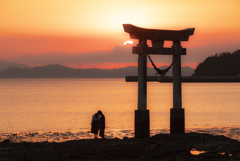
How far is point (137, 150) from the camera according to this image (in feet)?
40.7

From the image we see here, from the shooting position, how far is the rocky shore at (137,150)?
11.4 m

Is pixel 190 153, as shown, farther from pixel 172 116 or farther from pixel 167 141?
pixel 172 116

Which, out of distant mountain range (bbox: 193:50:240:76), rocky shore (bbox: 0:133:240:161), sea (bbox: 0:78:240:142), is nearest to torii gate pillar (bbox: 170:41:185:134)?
rocky shore (bbox: 0:133:240:161)

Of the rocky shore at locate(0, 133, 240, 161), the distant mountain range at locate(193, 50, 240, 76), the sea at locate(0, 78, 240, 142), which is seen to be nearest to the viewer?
the rocky shore at locate(0, 133, 240, 161)

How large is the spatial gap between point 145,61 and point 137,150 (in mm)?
5576

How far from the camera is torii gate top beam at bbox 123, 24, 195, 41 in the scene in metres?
16.2

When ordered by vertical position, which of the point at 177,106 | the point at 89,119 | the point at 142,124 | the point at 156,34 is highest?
the point at 156,34

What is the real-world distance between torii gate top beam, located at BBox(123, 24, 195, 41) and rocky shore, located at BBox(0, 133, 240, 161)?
5.52m

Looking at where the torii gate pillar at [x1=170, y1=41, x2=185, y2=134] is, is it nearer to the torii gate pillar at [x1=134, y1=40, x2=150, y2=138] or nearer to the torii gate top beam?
the torii gate top beam

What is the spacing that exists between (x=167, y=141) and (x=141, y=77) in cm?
375

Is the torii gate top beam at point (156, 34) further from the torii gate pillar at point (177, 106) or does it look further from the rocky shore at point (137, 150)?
the rocky shore at point (137, 150)

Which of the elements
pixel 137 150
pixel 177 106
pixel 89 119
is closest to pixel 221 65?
pixel 89 119

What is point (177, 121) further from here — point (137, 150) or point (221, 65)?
point (221, 65)

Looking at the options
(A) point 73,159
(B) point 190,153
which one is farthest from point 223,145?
(A) point 73,159
